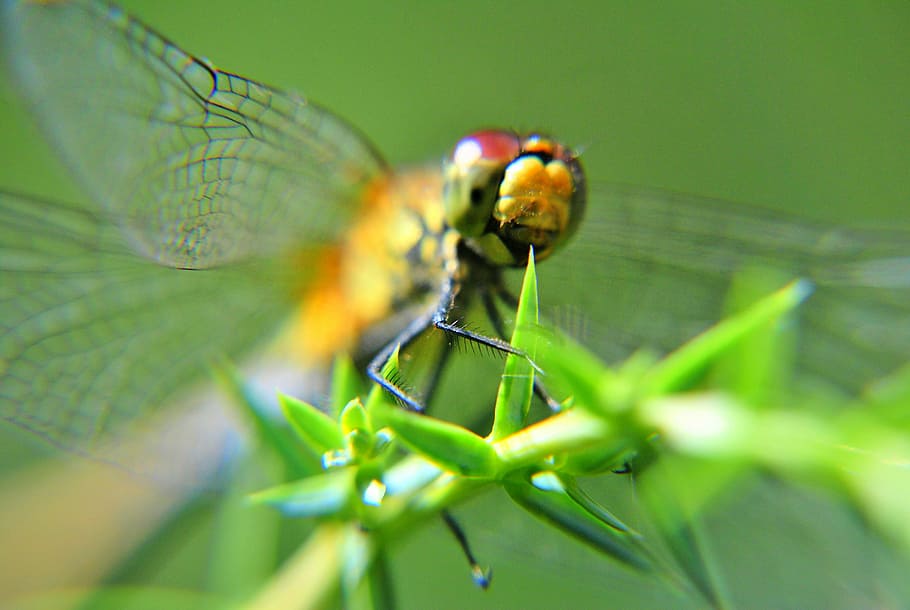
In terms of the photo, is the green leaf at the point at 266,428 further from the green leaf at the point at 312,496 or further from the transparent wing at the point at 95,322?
the transparent wing at the point at 95,322

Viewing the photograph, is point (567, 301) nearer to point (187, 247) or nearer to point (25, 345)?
point (187, 247)

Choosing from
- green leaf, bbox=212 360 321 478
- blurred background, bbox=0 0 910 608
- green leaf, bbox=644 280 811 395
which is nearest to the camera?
green leaf, bbox=644 280 811 395

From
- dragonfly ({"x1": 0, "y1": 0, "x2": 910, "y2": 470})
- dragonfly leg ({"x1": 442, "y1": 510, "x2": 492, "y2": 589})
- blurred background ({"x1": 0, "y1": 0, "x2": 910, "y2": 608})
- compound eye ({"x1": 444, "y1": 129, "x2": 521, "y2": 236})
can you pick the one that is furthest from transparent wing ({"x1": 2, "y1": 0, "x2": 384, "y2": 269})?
blurred background ({"x1": 0, "y1": 0, "x2": 910, "y2": 608})

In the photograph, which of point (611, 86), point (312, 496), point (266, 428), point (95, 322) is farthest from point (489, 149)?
point (611, 86)

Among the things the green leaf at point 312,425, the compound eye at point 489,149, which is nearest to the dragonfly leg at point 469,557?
the green leaf at point 312,425

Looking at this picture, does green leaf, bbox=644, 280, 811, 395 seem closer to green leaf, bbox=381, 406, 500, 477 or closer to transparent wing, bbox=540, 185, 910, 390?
green leaf, bbox=381, 406, 500, 477

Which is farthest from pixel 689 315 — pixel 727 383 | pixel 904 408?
pixel 904 408

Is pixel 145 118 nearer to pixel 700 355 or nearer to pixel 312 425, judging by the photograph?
pixel 312 425

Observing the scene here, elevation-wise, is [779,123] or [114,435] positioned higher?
[779,123]
